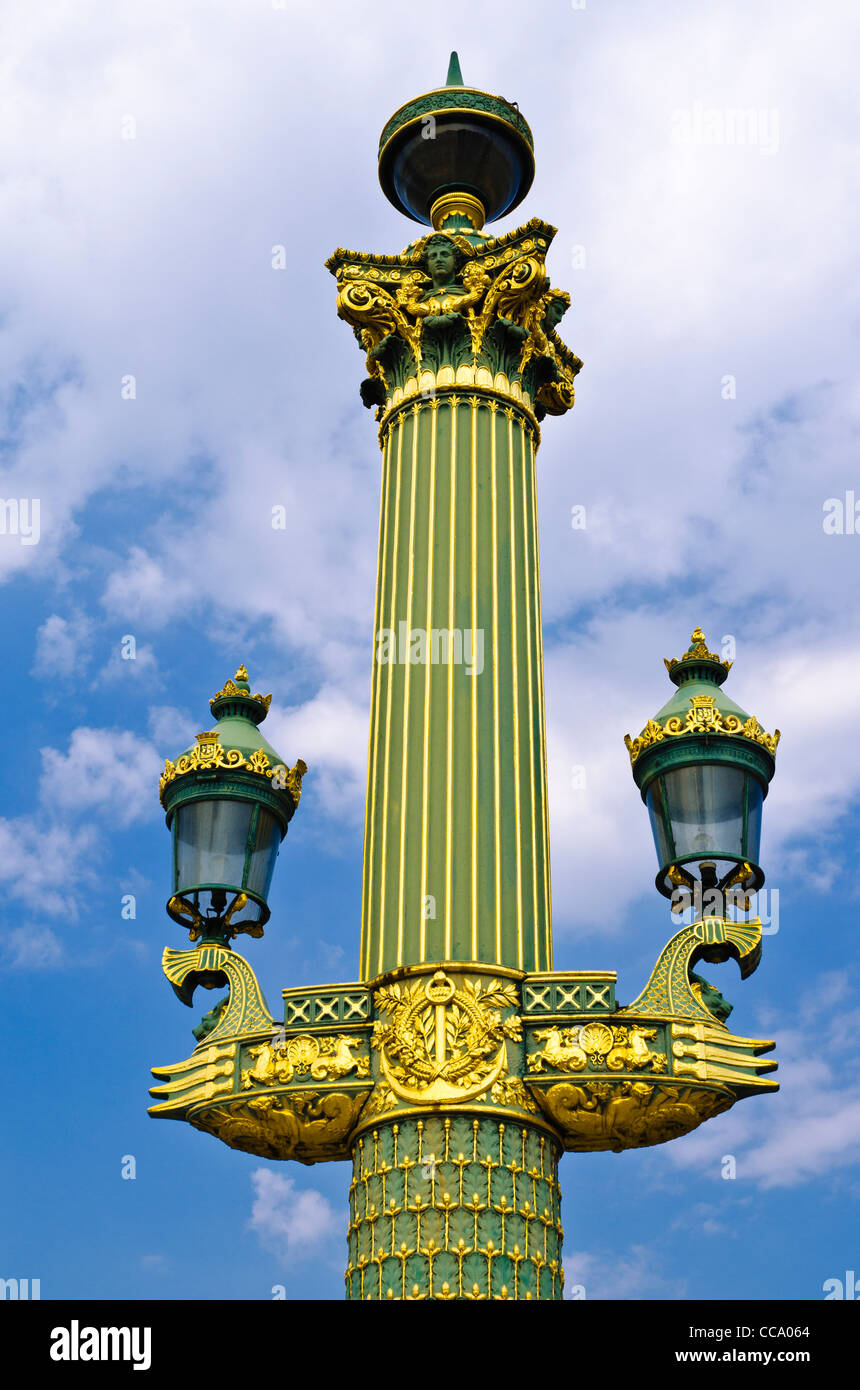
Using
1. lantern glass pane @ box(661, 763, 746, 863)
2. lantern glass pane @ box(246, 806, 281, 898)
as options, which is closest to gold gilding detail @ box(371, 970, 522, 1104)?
lantern glass pane @ box(661, 763, 746, 863)

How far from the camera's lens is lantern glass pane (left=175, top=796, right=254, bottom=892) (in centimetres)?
1498

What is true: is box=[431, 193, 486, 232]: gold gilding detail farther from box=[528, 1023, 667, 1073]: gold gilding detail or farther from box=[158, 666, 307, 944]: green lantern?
box=[528, 1023, 667, 1073]: gold gilding detail

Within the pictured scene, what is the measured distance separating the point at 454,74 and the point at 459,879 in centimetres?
1049

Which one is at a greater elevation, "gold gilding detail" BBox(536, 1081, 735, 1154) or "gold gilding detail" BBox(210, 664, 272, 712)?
"gold gilding detail" BBox(210, 664, 272, 712)

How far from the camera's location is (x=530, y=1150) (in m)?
12.8

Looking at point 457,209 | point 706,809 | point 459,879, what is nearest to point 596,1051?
point 459,879

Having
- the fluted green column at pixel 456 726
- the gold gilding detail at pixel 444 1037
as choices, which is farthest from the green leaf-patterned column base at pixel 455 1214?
the gold gilding detail at pixel 444 1037

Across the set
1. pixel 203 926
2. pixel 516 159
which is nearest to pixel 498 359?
pixel 516 159

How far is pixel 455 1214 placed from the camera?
1237cm

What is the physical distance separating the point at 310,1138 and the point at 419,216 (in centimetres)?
1120

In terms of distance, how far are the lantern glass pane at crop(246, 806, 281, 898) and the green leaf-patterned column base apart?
2.91 metres

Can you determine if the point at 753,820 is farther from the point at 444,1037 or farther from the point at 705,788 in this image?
the point at 444,1037

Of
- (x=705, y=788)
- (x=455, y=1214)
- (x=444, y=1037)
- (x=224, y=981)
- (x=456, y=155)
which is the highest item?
(x=456, y=155)

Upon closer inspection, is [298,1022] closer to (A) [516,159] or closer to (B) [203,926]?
(B) [203,926]
